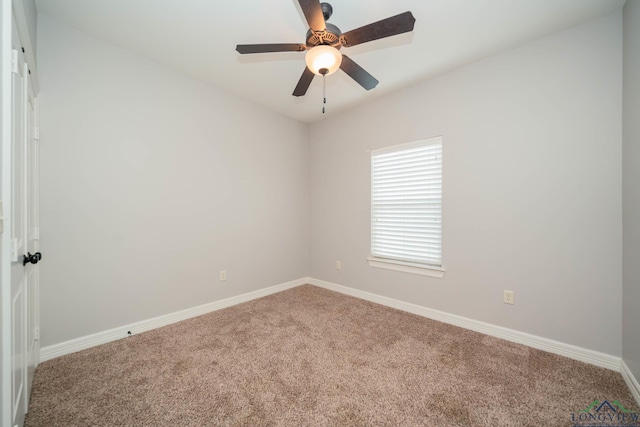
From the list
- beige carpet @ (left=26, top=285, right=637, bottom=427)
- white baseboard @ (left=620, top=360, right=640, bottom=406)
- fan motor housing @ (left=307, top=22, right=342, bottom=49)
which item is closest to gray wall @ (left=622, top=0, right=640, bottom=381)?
white baseboard @ (left=620, top=360, right=640, bottom=406)

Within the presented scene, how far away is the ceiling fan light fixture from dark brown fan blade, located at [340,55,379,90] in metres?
0.18

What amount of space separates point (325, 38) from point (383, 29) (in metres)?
0.35

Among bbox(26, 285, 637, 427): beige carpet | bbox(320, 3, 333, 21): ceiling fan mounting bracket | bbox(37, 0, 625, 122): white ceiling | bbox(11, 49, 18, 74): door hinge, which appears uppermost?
bbox(37, 0, 625, 122): white ceiling

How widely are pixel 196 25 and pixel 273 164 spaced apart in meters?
1.85

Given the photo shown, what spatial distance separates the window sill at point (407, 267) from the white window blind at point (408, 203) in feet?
0.17

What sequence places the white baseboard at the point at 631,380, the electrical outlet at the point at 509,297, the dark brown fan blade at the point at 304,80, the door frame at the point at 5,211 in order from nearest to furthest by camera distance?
the door frame at the point at 5,211, the white baseboard at the point at 631,380, the dark brown fan blade at the point at 304,80, the electrical outlet at the point at 509,297

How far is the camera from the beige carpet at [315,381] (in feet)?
4.86

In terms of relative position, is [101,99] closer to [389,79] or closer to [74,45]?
[74,45]

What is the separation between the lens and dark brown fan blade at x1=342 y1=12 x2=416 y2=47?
1.42 meters

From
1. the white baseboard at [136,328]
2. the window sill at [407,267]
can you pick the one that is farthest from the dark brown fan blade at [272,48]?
the white baseboard at [136,328]

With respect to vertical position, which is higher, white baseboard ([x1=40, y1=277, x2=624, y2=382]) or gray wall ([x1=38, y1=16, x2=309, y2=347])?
gray wall ([x1=38, y1=16, x2=309, y2=347])

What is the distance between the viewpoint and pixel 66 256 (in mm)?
2119

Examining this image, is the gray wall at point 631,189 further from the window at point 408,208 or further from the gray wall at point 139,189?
the gray wall at point 139,189

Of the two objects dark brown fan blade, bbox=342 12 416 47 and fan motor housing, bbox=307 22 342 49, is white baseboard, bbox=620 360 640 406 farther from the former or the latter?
fan motor housing, bbox=307 22 342 49
